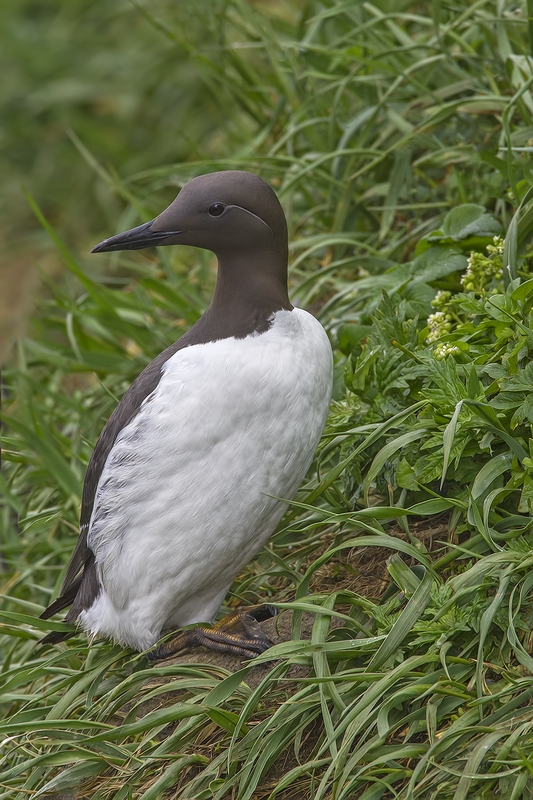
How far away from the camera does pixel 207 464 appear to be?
2.89 m

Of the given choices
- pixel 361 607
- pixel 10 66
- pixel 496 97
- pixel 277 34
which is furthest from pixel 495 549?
pixel 10 66

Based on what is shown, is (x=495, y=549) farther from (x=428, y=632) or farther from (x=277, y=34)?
(x=277, y=34)

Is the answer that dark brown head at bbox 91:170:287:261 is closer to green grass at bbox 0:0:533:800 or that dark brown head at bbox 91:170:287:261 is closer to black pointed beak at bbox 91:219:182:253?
black pointed beak at bbox 91:219:182:253

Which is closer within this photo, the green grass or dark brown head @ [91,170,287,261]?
the green grass

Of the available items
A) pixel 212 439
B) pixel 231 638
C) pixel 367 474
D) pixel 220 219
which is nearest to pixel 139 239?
pixel 220 219

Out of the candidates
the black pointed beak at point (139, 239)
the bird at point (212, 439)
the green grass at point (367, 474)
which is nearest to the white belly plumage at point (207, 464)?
the bird at point (212, 439)

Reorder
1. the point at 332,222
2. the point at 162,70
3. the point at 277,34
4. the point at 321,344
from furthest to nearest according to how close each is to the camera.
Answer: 1. the point at 162,70
2. the point at 277,34
3. the point at 332,222
4. the point at 321,344

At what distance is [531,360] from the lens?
9.63 ft

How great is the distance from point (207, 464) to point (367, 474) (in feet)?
1.55

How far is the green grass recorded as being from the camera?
2.54 m

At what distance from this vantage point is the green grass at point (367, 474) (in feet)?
8.34

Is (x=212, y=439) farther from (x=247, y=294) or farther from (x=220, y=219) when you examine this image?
(x=220, y=219)

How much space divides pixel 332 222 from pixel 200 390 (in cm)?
200

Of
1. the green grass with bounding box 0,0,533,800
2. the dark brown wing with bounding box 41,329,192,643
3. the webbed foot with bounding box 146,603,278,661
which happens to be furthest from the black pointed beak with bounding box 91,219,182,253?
the webbed foot with bounding box 146,603,278,661
